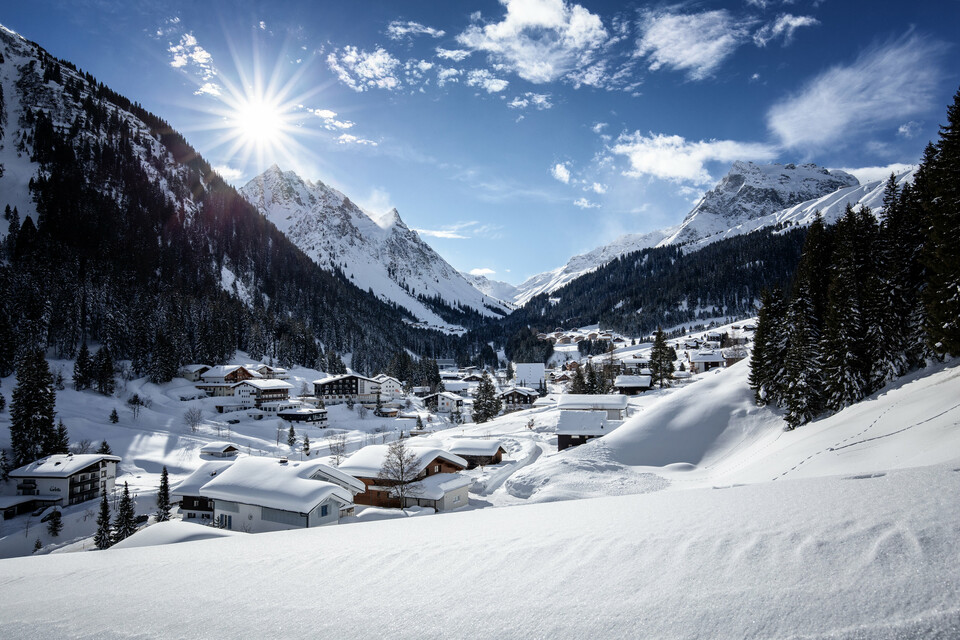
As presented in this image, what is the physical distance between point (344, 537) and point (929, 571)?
1106cm

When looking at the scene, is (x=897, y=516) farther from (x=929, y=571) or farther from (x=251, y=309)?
(x=251, y=309)

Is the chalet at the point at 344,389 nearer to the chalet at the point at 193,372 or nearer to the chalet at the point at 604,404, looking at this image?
the chalet at the point at 193,372

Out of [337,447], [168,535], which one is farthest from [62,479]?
[168,535]

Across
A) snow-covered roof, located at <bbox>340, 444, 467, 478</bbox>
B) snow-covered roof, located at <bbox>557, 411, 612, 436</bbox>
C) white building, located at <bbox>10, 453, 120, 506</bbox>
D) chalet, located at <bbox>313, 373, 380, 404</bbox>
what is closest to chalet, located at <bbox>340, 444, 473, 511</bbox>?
snow-covered roof, located at <bbox>340, 444, 467, 478</bbox>

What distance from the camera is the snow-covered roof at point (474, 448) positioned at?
45.5 metres

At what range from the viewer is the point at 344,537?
1135 centimetres

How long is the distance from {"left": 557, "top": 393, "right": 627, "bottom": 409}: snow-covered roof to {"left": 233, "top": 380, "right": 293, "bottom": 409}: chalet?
193 ft

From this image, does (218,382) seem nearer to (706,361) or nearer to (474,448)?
(474,448)

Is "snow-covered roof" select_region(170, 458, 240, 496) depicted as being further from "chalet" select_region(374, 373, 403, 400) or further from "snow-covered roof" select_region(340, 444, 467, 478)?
"chalet" select_region(374, 373, 403, 400)

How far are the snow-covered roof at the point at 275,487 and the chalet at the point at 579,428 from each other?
30.4 meters

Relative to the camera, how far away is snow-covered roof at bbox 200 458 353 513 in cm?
2322

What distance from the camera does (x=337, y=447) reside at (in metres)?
56.1

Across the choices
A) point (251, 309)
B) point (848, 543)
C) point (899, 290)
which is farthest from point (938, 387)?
point (251, 309)

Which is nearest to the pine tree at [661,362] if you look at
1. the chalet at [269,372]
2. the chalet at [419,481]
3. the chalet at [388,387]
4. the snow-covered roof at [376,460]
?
the snow-covered roof at [376,460]
